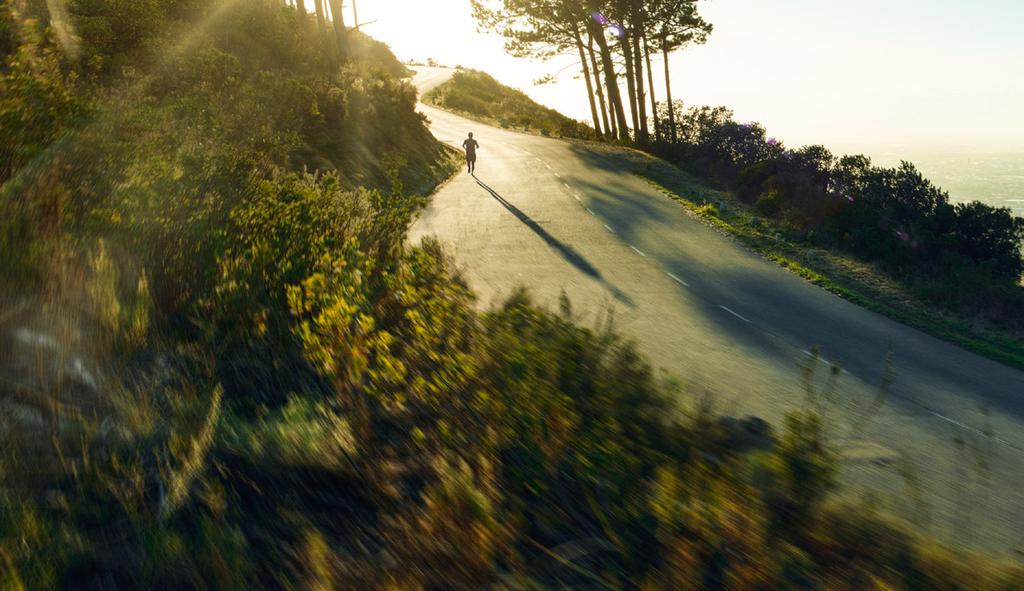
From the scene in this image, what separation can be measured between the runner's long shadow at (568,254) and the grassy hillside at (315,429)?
6.99 m

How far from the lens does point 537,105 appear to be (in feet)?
238

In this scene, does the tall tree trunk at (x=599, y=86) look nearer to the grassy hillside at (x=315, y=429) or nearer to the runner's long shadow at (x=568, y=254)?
the runner's long shadow at (x=568, y=254)

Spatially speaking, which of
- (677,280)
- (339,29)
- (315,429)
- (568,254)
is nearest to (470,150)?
(339,29)

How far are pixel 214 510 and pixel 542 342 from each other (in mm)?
2778

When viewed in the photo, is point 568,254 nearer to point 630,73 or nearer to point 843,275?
point 843,275

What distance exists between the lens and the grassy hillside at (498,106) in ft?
170

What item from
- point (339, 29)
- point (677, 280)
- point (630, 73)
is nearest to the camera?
point (677, 280)

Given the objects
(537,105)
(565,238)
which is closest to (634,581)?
(565,238)

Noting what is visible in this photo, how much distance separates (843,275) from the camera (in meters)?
18.0

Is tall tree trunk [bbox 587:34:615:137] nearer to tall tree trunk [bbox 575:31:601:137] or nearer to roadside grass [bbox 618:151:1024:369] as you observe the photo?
tall tree trunk [bbox 575:31:601:137]

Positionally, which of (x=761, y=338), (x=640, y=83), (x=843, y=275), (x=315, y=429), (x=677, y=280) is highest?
(x=640, y=83)

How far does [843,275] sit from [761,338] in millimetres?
7290

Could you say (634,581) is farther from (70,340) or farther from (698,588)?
(70,340)

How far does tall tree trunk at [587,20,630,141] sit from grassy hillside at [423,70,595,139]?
8.26ft
